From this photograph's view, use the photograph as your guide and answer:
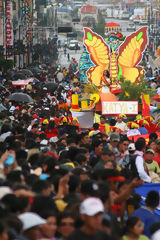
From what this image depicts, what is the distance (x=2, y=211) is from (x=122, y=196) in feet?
7.02

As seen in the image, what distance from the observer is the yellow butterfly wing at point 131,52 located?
29781 millimetres

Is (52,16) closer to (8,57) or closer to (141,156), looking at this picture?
(8,57)

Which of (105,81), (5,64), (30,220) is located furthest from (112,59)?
(30,220)

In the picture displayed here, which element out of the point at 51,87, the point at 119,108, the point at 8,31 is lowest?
the point at 51,87

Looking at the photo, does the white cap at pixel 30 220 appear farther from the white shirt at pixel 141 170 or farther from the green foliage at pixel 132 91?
the green foliage at pixel 132 91

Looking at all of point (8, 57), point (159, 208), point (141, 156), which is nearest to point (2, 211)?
point (159, 208)

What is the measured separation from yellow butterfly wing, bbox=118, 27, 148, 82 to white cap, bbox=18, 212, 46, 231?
22234 mm

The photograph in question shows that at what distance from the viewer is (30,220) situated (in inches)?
294

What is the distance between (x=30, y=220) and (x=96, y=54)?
22885mm

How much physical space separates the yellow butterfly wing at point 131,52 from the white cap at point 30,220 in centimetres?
2223

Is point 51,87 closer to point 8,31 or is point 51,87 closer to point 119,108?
point 8,31

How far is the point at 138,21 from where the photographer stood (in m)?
184

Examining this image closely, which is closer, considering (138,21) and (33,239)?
(33,239)

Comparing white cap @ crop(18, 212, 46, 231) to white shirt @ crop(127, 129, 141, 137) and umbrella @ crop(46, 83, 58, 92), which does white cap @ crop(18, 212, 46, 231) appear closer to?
white shirt @ crop(127, 129, 141, 137)
